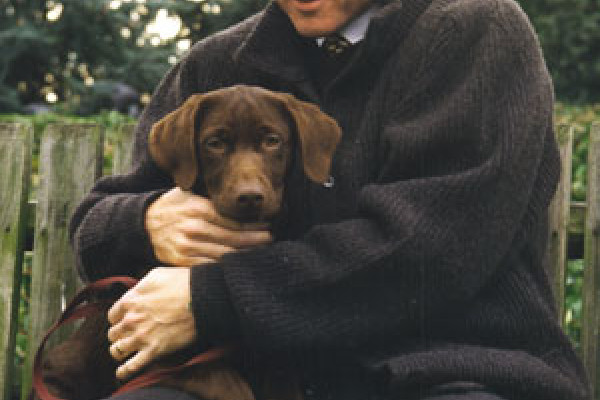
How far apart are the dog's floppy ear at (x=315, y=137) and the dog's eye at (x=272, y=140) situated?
0.06 m

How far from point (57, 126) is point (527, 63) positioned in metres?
1.84

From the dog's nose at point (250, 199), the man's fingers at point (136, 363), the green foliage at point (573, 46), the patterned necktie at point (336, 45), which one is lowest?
the green foliage at point (573, 46)

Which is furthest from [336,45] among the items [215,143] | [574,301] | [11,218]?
[574,301]

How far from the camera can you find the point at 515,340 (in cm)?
255

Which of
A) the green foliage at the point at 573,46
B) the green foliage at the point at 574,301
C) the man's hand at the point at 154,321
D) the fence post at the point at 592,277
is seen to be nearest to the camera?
the man's hand at the point at 154,321

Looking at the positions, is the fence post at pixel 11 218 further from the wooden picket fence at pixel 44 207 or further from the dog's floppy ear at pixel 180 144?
the dog's floppy ear at pixel 180 144

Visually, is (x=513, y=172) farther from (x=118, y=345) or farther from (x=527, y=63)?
(x=118, y=345)

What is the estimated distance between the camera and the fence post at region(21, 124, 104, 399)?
3.59 m

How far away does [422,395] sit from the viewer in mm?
2443

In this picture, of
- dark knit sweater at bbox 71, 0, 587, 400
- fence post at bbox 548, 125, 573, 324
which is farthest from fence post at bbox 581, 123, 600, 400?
dark knit sweater at bbox 71, 0, 587, 400

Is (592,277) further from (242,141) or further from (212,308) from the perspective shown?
(212,308)

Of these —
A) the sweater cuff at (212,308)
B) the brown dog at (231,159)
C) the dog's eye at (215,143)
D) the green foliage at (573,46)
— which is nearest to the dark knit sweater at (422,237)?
the sweater cuff at (212,308)

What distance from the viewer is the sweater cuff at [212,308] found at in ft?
8.03

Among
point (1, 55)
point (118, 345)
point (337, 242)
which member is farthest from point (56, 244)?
point (1, 55)
